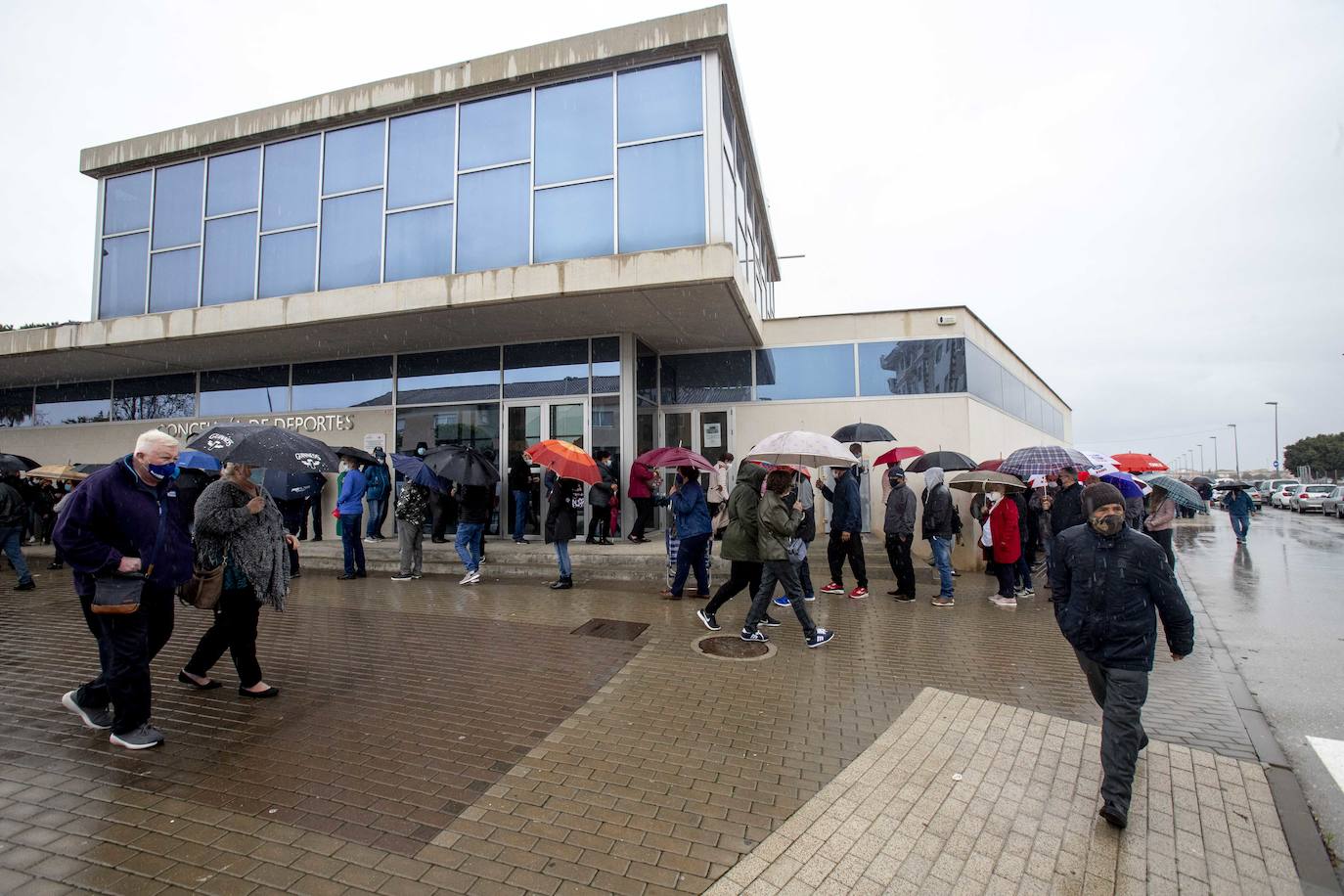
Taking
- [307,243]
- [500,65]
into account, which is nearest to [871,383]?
[500,65]

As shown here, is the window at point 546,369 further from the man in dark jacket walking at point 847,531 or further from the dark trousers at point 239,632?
the dark trousers at point 239,632

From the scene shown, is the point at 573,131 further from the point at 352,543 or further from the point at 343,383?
the point at 352,543

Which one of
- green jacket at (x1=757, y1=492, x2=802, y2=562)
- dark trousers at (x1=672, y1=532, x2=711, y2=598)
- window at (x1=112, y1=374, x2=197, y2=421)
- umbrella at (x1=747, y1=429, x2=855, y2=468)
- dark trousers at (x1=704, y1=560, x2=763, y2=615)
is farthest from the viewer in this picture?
window at (x1=112, y1=374, x2=197, y2=421)

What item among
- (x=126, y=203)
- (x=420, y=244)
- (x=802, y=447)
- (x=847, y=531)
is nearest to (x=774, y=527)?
(x=802, y=447)

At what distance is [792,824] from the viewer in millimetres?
3148

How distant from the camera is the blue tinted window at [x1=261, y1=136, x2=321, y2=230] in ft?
41.7

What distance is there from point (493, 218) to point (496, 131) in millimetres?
1655

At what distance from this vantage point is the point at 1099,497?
3416 mm

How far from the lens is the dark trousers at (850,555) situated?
852cm

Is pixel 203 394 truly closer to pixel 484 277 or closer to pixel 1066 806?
pixel 484 277

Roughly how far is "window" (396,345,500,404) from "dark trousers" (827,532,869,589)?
295 inches

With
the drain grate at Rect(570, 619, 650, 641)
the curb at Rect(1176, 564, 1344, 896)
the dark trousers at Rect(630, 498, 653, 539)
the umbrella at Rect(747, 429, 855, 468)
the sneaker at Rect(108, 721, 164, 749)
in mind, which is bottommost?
the curb at Rect(1176, 564, 1344, 896)

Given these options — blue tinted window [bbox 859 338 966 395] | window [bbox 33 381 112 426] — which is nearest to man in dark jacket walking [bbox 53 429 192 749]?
blue tinted window [bbox 859 338 966 395]

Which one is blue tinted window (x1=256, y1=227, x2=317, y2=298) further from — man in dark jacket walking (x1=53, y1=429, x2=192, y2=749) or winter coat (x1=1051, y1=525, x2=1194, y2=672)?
winter coat (x1=1051, y1=525, x2=1194, y2=672)
